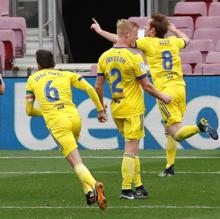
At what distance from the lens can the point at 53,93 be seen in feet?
42.8

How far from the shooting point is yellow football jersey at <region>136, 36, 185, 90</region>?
15.5 metres

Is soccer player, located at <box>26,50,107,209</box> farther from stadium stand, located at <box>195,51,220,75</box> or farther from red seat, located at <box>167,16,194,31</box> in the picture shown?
red seat, located at <box>167,16,194,31</box>

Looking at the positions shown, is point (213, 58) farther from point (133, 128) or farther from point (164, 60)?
point (133, 128)

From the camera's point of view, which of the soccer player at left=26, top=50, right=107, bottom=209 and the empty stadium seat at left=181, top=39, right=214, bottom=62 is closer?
the soccer player at left=26, top=50, right=107, bottom=209

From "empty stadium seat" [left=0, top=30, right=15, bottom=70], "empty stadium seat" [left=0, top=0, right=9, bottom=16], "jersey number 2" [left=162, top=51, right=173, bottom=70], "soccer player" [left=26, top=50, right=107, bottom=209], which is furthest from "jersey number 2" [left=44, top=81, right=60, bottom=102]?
"empty stadium seat" [left=0, top=0, right=9, bottom=16]

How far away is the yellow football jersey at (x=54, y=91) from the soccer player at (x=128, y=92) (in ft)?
1.94

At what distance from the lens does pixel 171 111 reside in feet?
50.6

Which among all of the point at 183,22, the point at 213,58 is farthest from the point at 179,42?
the point at 183,22

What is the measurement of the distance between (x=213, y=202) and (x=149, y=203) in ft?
2.34

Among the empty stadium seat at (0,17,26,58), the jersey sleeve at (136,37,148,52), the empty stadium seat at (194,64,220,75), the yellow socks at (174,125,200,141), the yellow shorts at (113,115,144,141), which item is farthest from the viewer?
the empty stadium seat at (0,17,26,58)

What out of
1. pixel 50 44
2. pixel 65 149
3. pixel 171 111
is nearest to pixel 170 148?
pixel 171 111

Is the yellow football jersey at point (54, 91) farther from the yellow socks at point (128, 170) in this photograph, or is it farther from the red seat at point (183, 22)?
the red seat at point (183, 22)

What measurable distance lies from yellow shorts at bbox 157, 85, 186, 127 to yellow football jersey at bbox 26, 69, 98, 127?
256 centimetres

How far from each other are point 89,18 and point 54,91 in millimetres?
17710
